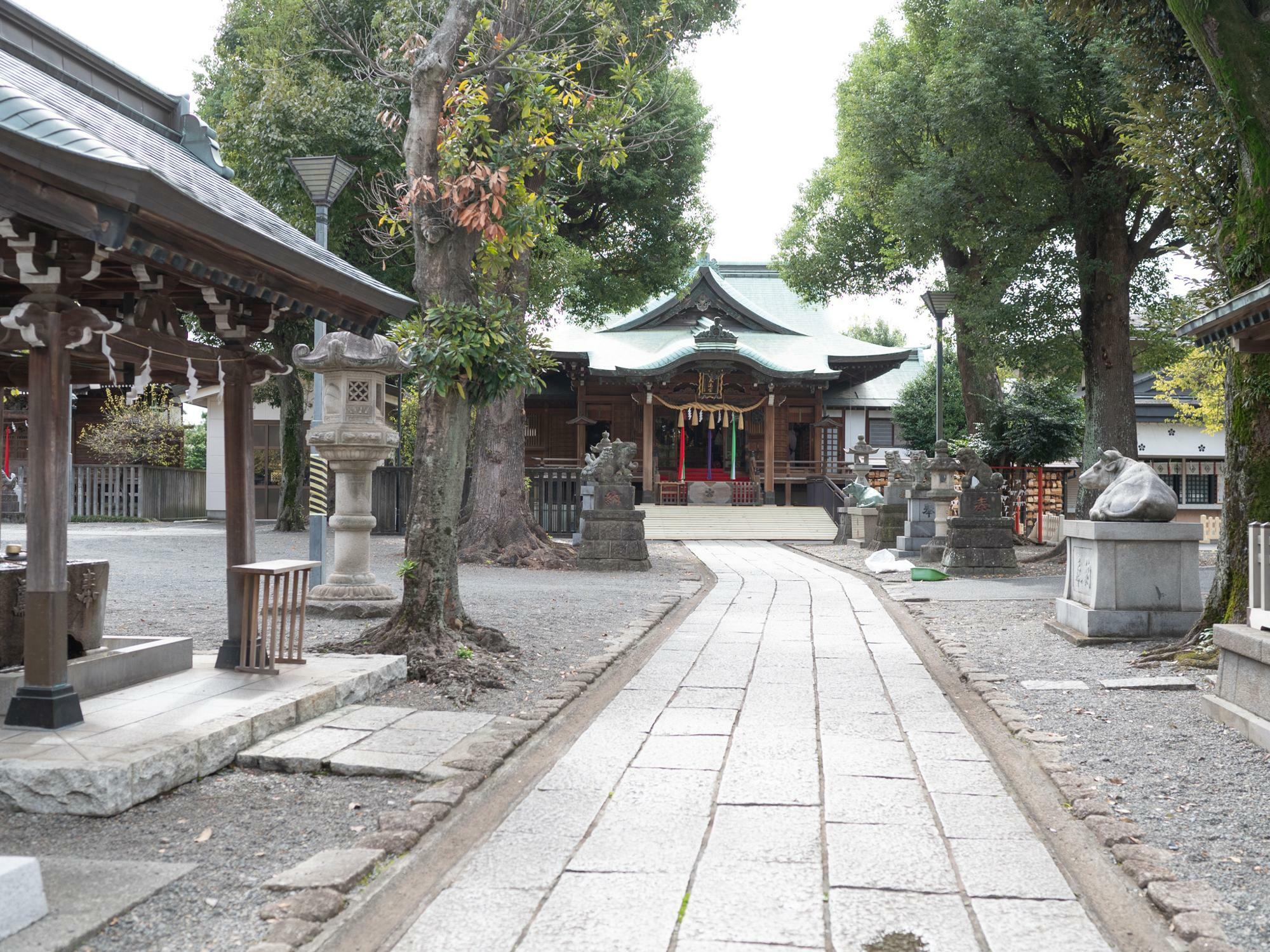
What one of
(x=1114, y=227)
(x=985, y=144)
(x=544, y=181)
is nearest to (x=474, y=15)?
(x=544, y=181)

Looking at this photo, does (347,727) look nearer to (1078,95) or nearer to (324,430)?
(324,430)

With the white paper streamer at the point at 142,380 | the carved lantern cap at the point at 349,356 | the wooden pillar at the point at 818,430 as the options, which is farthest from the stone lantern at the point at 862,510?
the white paper streamer at the point at 142,380

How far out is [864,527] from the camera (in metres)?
21.0

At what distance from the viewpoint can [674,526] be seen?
83.7ft

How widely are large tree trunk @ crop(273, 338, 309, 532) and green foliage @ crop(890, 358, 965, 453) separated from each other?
18.8 meters

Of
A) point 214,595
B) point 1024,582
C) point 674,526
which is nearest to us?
point 214,595

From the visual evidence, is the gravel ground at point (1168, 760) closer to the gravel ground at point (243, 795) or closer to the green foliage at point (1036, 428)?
the gravel ground at point (243, 795)

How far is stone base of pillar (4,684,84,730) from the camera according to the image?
4312 mm

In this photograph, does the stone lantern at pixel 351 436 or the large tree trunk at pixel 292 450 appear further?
the large tree trunk at pixel 292 450

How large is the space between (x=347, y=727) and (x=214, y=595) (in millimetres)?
6173

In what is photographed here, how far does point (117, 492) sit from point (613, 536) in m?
15.1

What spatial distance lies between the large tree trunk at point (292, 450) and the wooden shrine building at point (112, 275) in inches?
624

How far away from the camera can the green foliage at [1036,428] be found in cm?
2177

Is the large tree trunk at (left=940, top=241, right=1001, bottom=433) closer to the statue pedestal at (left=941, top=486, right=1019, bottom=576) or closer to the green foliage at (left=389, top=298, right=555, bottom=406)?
the statue pedestal at (left=941, top=486, right=1019, bottom=576)
